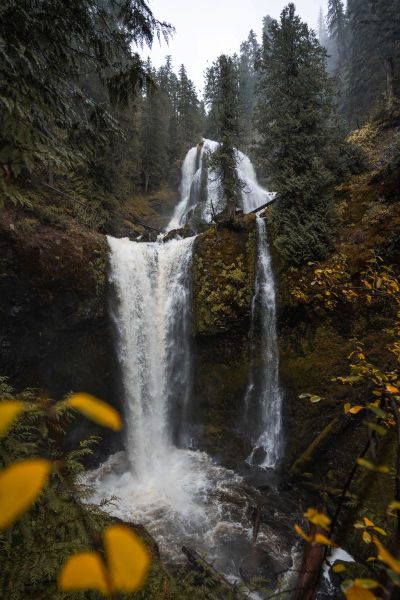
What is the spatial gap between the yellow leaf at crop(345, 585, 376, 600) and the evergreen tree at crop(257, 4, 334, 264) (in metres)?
9.41

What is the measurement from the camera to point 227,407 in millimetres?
10727

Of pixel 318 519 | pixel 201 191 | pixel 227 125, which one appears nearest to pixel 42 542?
pixel 318 519

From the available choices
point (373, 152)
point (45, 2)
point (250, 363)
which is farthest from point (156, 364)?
point (373, 152)

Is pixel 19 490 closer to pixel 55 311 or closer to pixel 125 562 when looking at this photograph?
pixel 125 562

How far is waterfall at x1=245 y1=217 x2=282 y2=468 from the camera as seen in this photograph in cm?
947

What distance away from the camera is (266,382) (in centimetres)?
1010

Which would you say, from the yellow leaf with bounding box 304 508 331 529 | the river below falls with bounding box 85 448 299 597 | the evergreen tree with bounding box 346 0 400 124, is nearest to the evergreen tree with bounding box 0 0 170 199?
the yellow leaf with bounding box 304 508 331 529

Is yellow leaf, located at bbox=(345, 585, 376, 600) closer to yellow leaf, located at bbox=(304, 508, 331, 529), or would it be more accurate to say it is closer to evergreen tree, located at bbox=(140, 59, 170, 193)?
yellow leaf, located at bbox=(304, 508, 331, 529)

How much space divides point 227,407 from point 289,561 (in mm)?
4742

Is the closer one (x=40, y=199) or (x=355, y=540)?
(x=355, y=540)

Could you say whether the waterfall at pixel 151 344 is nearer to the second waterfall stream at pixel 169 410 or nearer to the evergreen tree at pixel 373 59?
the second waterfall stream at pixel 169 410

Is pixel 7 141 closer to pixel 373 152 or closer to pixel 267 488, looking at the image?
pixel 267 488

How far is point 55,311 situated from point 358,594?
33.6 feet

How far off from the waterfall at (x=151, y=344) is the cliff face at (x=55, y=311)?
589 mm
